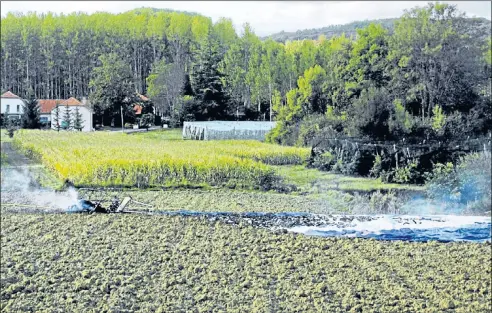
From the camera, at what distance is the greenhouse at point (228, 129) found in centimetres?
459

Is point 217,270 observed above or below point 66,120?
below

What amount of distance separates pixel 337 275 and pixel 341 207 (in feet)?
2.27

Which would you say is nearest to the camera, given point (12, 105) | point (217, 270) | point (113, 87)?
point (217, 270)

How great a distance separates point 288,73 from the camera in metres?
4.61

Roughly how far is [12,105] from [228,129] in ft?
4.71

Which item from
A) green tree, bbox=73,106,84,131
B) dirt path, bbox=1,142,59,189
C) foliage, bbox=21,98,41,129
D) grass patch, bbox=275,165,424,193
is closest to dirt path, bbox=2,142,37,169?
dirt path, bbox=1,142,59,189

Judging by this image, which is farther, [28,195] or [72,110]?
[28,195]

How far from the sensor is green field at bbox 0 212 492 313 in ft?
12.4

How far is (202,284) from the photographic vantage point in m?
3.96

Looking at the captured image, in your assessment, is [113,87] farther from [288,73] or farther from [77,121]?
[288,73]

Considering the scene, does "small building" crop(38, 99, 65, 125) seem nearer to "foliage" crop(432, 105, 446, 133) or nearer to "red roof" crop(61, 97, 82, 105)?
"red roof" crop(61, 97, 82, 105)

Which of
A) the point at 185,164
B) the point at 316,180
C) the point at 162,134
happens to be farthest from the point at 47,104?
the point at 316,180

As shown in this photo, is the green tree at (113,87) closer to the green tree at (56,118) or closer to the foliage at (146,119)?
the foliage at (146,119)

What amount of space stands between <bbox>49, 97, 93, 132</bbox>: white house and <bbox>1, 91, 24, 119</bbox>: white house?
284 millimetres
